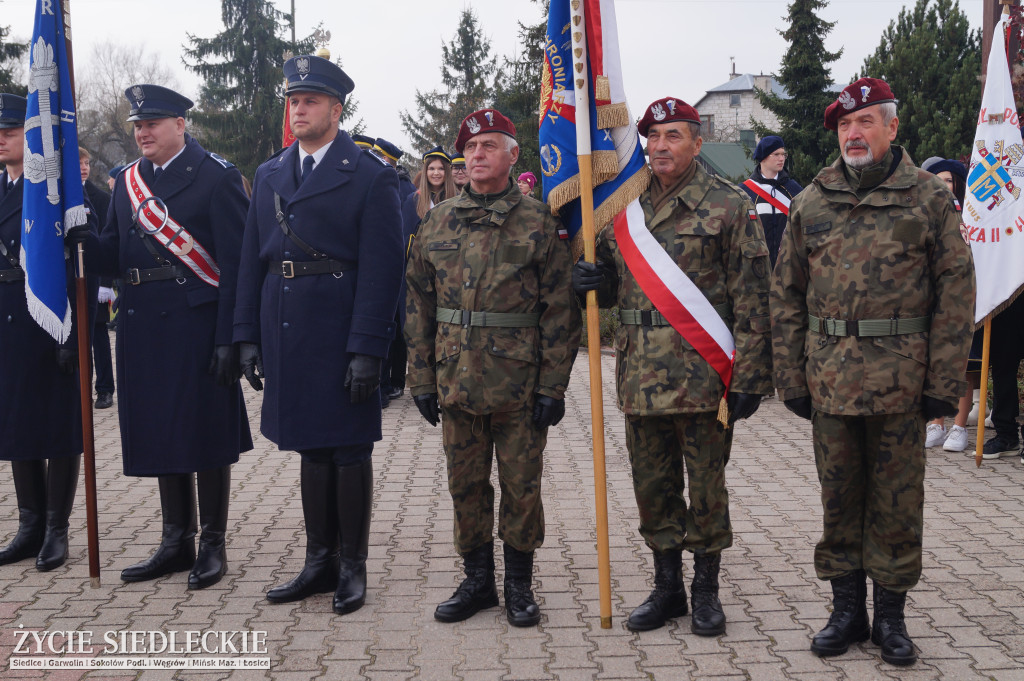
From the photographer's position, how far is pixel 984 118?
6977 millimetres

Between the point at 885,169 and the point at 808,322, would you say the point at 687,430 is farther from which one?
the point at 885,169

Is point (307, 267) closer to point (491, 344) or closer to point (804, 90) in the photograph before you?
point (491, 344)

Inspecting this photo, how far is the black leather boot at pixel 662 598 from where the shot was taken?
13.4ft

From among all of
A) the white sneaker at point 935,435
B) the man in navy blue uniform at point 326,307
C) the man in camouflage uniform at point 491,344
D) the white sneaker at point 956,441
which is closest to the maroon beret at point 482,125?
the man in camouflage uniform at point 491,344

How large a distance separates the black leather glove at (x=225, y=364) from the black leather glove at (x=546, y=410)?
4.99 ft

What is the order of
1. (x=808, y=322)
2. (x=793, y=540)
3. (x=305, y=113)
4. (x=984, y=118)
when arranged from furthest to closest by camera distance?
1. (x=984, y=118)
2. (x=793, y=540)
3. (x=305, y=113)
4. (x=808, y=322)

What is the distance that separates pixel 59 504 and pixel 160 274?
141 centimetres

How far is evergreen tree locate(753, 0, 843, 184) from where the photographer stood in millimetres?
24484

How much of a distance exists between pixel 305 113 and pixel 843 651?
10.7 ft

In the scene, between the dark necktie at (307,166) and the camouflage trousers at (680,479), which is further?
the dark necktie at (307,166)

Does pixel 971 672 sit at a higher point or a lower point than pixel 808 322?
lower

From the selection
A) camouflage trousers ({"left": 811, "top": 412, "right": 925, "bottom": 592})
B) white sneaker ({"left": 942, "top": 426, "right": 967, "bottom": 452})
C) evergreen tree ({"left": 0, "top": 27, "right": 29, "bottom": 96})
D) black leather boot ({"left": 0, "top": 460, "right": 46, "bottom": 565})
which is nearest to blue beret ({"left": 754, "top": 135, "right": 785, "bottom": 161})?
white sneaker ({"left": 942, "top": 426, "right": 967, "bottom": 452})

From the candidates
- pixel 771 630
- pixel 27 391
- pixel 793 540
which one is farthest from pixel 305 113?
pixel 793 540

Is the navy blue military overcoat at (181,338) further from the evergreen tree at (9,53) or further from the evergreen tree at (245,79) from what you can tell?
the evergreen tree at (245,79)
